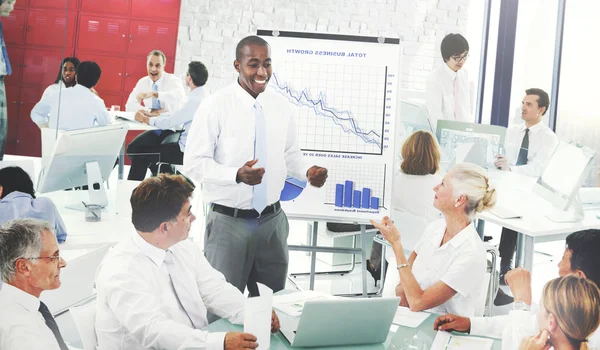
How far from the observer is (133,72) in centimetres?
730

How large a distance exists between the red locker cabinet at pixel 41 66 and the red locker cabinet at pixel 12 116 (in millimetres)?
70

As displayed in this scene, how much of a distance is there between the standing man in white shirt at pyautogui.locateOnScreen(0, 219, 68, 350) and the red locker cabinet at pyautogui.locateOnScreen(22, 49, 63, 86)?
3.74 ft

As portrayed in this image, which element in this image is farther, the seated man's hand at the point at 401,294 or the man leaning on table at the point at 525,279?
the seated man's hand at the point at 401,294

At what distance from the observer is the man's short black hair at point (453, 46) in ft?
16.6

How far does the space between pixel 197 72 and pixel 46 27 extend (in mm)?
2559

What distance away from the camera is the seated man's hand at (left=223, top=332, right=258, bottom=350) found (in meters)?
1.80

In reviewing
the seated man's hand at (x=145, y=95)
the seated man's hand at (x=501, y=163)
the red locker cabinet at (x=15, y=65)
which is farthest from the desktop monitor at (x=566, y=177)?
the seated man's hand at (x=145, y=95)

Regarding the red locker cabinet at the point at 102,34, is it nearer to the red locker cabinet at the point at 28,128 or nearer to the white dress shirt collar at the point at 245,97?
the red locker cabinet at the point at 28,128

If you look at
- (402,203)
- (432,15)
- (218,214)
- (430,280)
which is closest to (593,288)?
(430,280)

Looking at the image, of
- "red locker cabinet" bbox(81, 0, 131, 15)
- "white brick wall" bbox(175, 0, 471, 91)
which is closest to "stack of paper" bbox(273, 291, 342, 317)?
"white brick wall" bbox(175, 0, 471, 91)

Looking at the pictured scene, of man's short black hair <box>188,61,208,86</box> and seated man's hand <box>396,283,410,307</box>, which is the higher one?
man's short black hair <box>188,61,208,86</box>

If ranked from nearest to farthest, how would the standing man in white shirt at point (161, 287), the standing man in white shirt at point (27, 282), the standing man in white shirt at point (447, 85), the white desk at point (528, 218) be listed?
the standing man in white shirt at point (27, 282) → the standing man in white shirt at point (161, 287) → the white desk at point (528, 218) → the standing man in white shirt at point (447, 85)

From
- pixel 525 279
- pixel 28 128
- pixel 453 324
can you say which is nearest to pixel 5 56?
pixel 28 128

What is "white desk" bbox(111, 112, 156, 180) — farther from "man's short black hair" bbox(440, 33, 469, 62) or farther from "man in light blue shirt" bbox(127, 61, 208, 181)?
"man's short black hair" bbox(440, 33, 469, 62)
